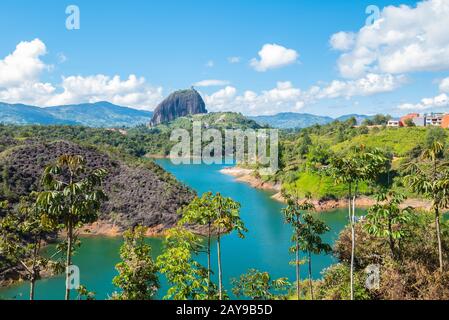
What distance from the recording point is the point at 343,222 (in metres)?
48.7

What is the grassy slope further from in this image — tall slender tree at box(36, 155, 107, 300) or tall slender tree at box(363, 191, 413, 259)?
tall slender tree at box(36, 155, 107, 300)

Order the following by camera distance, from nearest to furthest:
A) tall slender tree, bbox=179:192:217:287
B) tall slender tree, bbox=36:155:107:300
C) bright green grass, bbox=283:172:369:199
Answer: tall slender tree, bbox=36:155:107:300
tall slender tree, bbox=179:192:217:287
bright green grass, bbox=283:172:369:199

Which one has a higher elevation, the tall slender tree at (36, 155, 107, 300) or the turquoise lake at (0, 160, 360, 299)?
the tall slender tree at (36, 155, 107, 300)

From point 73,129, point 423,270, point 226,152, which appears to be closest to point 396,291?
point 423,270

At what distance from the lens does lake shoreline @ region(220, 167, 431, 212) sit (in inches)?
2210

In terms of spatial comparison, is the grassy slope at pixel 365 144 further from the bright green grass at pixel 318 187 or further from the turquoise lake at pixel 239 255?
the turquoise lake at pixel 239 255

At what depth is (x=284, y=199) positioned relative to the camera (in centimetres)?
3108

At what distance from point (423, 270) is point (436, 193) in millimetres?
3076

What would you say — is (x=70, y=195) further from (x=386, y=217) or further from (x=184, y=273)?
(x=386, y=217)

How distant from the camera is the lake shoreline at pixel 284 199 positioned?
56.1m

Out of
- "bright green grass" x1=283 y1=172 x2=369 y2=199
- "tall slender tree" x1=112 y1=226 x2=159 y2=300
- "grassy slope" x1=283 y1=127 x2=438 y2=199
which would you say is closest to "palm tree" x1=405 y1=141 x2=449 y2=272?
"tall slender tree" x1=112 y1=226 x2=159 y2=300

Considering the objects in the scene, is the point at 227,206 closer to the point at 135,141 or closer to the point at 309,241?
the point at 309,241
